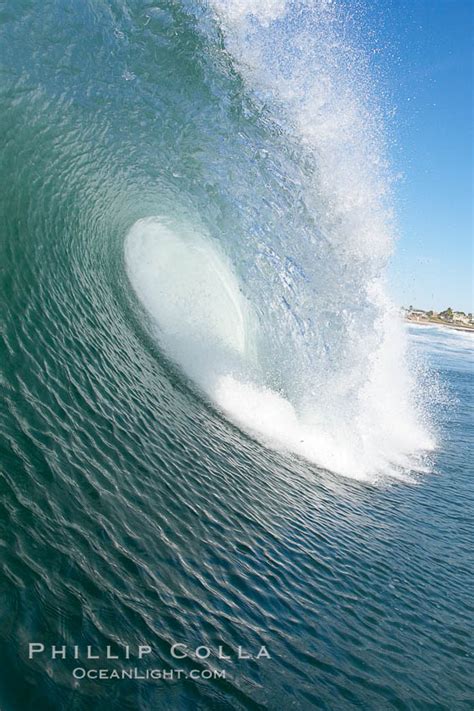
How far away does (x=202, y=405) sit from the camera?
12.1 m

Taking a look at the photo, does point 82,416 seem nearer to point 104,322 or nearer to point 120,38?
point 104,322

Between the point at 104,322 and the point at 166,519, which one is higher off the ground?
the point at 104,322

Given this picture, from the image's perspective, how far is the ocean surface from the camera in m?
4.40

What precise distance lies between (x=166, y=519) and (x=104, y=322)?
6.80m

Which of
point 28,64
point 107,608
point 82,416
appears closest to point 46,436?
point 82,416

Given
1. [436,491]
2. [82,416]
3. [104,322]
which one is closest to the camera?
[82,416]

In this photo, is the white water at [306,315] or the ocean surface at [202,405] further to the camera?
the white water at [306,315]

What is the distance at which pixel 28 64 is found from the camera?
32.1ft

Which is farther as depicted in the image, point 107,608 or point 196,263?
point 196,263

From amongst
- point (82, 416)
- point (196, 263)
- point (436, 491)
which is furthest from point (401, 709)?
point (196, 263)

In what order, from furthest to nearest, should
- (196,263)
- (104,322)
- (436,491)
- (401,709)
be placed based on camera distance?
(196,263) → (436,491) → (104,322) → (401,709)

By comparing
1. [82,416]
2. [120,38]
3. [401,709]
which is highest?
[120,38]

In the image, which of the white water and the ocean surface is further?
the white water

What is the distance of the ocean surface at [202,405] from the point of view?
4.40m
